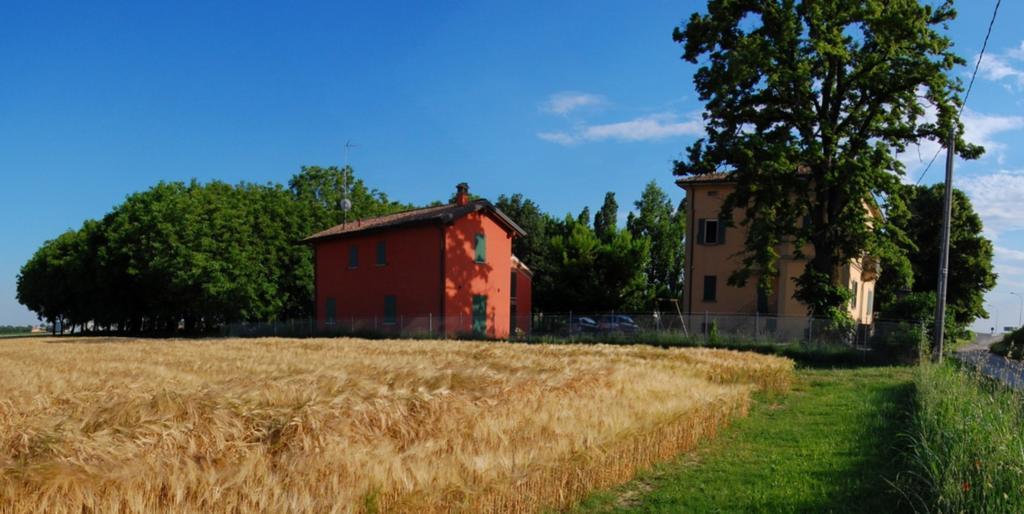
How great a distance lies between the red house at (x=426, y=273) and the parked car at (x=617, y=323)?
196 inches

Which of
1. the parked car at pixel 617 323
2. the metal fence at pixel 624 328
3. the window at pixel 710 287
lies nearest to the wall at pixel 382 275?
the metal fence at pixel 624 328

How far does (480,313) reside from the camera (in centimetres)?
3756

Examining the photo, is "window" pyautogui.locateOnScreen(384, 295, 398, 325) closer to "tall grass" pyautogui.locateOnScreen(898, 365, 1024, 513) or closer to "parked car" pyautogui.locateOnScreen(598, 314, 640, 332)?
"parked car" pyautogui.locateOnScreen(598, 314, 640, 332)

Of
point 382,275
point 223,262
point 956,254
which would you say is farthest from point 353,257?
point 956,254

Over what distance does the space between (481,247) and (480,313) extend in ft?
12.6

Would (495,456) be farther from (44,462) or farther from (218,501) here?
(44,462)

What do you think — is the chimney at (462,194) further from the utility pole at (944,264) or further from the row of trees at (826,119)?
the utility pole at (944,264)

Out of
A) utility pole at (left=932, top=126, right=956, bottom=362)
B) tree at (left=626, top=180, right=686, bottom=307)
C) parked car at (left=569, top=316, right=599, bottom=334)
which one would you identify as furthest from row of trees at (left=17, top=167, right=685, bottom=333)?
utility pole at (left=932, top=126, right=956, bottom=362)

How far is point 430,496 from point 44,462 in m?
2.64

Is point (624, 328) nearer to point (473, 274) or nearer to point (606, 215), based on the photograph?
point (473, 274)

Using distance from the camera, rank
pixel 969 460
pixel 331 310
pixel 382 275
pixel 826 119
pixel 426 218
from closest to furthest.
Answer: pixel 969 460, pixel 826 119, pixel 426 218, pixel 382 275, pixel 331 310

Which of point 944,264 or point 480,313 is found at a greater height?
point 944,264

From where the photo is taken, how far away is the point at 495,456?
604 cm

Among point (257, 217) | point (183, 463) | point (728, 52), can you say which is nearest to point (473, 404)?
point (183, 463)
